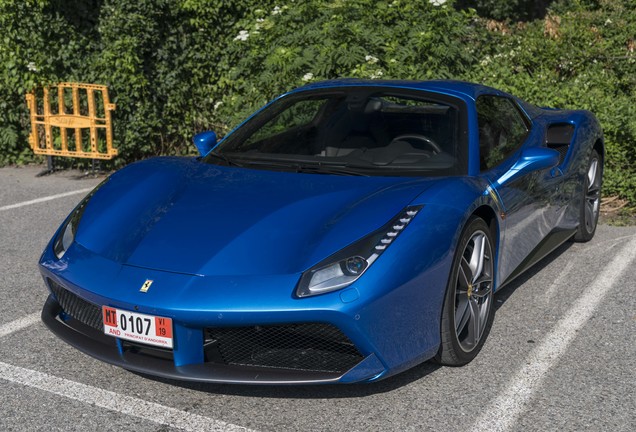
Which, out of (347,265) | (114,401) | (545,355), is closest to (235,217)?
(347,265)

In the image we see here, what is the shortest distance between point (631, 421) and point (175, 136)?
7.00 meters

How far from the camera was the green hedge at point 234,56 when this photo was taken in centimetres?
829

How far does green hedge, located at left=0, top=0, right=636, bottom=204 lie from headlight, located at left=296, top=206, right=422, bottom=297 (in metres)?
4.67

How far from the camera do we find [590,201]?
6.29 metres

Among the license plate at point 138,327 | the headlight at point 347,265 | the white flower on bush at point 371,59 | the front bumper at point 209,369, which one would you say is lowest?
the front bumper at point 209,369

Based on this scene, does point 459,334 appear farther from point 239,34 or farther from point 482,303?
point 239,34

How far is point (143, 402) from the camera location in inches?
140

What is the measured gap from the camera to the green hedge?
8289 mm

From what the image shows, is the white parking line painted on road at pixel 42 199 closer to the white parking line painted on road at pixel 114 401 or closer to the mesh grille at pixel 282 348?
the white parking line painted on road at pixel 114 401

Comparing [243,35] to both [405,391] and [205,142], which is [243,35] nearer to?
[205,142]

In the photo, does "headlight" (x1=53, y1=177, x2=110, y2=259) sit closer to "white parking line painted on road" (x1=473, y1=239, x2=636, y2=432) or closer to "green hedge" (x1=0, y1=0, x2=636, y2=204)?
"white parking line painted on road" (x1=473, y1=239, x2=636, y2=432)

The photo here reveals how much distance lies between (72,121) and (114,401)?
19.7ft

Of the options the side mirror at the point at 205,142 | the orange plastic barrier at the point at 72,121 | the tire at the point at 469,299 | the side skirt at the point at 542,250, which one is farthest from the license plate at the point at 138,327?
the orange plastic barrier at the point at 72,121

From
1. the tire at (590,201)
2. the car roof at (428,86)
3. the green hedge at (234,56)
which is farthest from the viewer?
the green hedge at (234,56)
